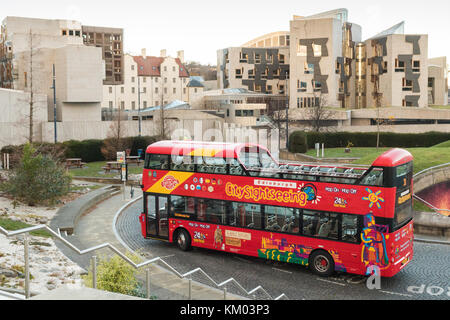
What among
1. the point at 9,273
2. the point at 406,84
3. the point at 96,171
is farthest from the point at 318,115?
the point at 9,273

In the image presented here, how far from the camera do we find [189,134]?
2544 inches

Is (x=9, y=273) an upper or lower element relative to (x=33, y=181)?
lower

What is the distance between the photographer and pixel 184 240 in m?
19.9

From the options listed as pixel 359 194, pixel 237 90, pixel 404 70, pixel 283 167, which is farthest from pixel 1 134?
pixel 404 70

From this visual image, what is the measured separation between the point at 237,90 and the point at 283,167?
78.9m

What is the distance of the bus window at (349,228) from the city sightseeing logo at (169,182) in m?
6.54

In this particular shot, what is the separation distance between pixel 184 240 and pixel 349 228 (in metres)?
6.56

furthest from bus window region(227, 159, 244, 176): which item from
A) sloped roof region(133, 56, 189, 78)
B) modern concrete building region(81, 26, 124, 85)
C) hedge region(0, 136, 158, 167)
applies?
sloped roof region(133, 56, 189, 78)

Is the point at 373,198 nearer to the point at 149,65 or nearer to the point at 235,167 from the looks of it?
the point at 235,167

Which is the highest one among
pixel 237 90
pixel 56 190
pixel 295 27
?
pixel 295 27

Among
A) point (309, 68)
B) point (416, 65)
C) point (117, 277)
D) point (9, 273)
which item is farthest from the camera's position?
point (309, 68)

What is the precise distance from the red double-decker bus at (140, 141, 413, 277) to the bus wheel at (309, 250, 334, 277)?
32 millimetres

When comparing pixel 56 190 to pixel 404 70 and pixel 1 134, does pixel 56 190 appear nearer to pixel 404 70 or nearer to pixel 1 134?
pixel 1 134

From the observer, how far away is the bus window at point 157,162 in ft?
66.0
